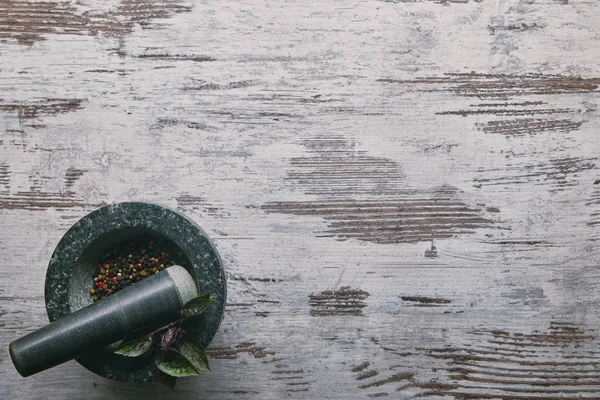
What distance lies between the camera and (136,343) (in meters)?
1.13

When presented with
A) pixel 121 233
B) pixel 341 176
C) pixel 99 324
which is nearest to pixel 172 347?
pixel 99 324

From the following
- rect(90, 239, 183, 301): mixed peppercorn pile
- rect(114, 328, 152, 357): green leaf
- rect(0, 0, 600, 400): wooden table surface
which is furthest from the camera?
rect(0, 0, 600, 400): wooden table surface

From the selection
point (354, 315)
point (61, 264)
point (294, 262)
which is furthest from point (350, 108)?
point (61, 264)

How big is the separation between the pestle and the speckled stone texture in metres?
0.05

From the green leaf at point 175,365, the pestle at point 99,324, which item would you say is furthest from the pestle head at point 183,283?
the green leaf at point 175,365

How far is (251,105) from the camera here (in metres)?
1.40

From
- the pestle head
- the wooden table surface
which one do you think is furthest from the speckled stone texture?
the wooden table surface

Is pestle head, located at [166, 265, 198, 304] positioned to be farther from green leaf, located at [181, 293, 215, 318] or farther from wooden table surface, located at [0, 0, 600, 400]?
wooden table surface, located at [0, 0, 600, 400]

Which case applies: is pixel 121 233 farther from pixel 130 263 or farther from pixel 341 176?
pixel 341 176

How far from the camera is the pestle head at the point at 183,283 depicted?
116 cm

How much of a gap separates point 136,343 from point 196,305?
137 millimetres

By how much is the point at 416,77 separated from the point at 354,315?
587mm

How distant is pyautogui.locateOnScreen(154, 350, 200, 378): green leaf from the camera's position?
113 centimetres

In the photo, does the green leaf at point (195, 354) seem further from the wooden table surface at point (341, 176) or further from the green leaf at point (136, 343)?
the wooden table surface at point (341, 176)
